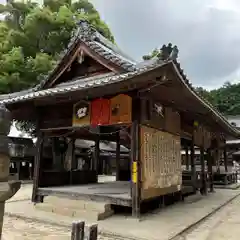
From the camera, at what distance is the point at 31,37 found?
1848cm

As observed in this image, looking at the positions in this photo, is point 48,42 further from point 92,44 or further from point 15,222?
point 15,222

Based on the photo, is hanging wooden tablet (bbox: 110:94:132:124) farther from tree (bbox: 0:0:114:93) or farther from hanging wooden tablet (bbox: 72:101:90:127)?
tree (bbox: 0:0:114:93)

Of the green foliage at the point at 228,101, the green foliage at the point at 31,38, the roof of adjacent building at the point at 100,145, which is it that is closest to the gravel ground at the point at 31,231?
the green foliage at the point at 31,38

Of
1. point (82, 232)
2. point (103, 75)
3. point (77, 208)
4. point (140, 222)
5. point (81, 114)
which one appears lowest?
point (140, 222)

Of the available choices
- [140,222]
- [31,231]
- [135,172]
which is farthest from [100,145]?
[31,231]

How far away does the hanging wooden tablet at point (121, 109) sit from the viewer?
7.28m

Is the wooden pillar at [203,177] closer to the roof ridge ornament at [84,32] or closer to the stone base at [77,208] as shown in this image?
the stone base at [77,208]

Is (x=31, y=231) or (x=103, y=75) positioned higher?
(x=103, y=75)

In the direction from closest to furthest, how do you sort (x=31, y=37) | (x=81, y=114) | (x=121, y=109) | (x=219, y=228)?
(x=219, y=228) < (x=121, y=109) < (x=81, y=114) < (x=31, y=37)

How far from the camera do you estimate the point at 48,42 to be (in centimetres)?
1867

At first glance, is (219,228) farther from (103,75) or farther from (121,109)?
(103,75)

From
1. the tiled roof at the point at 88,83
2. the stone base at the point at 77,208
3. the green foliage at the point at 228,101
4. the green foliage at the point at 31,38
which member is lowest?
the stone base at the point at 77,208

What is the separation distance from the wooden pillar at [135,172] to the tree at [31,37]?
10.6 meters

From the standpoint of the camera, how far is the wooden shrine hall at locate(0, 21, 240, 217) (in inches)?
266
